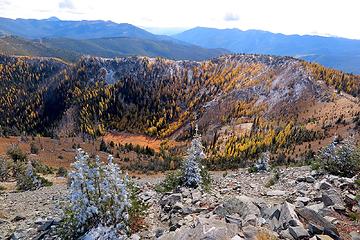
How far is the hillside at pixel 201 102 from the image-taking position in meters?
86.7

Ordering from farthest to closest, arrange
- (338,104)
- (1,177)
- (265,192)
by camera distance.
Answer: (338,104), (1,177), (265,192)

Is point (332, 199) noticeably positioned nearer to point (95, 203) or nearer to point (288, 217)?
point (288, 217)

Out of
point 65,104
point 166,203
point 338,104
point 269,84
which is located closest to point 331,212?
point 166,203

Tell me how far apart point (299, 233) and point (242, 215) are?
236 cm

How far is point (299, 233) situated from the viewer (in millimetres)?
10430

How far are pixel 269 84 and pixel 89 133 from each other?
66680 millimetres

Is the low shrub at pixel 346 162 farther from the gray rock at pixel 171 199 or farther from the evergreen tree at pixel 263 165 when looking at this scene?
the evergreen tree at pixel 263 165

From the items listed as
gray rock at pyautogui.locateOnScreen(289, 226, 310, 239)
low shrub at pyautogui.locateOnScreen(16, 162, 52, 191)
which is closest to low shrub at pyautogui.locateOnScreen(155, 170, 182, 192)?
gray rock at pyautogui.locateOnScreen(289, 226, 310, 239)

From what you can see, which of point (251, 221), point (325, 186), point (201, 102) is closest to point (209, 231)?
point (251, 221)

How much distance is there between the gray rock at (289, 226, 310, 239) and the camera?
34.1 feet

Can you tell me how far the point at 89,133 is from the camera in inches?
5034

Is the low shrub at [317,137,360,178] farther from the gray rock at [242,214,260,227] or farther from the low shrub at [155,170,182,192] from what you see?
the gray rock at [242,214,260,227]

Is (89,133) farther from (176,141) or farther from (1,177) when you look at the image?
(1,177)

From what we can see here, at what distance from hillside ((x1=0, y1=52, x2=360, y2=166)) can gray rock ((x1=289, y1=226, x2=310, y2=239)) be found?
175 feet
